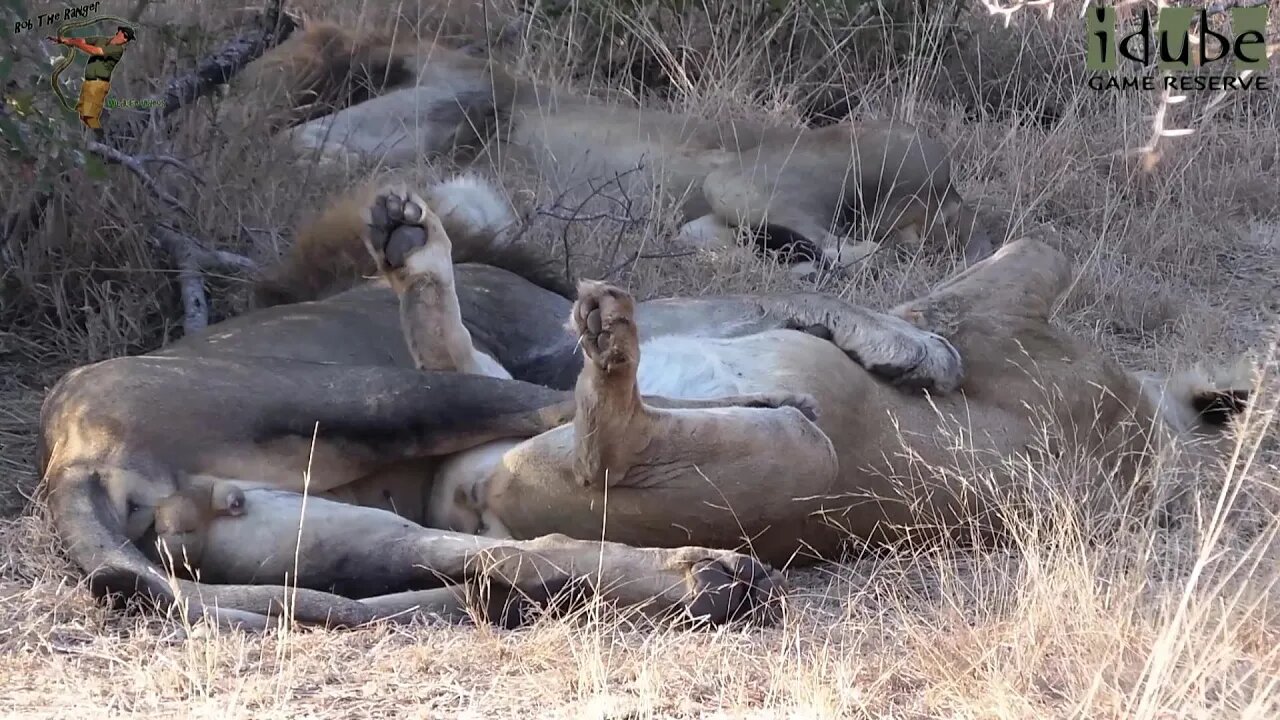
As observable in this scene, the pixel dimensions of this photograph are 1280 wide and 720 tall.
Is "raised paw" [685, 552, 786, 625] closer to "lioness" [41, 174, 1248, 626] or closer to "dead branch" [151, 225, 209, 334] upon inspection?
"lioness" [41, 174, 1248, 626]

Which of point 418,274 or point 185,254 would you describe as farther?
point 185,254

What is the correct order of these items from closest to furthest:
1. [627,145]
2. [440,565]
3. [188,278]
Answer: [440,565], [188,278], [627,145]

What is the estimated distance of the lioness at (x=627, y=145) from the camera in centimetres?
574

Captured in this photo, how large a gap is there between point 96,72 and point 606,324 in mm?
2154

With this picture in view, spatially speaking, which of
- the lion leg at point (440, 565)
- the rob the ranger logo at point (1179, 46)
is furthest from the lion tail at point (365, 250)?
the rob the ranger logo at point (1179, 46)

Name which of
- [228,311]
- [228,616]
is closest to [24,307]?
[228,311]

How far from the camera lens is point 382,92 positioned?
248 inches

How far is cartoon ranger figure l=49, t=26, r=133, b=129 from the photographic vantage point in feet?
13.4

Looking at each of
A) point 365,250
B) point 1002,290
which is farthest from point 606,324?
point 1002,290

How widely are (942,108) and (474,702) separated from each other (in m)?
5.06

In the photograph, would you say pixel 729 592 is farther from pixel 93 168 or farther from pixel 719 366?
pixel 93 168

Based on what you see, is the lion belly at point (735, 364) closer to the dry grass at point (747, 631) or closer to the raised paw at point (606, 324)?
the dry grass at point (747, 631)

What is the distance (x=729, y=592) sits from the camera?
2.73m

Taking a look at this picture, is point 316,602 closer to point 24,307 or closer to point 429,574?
point 429,574
